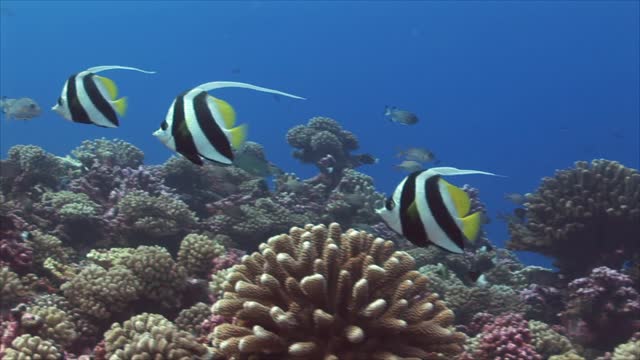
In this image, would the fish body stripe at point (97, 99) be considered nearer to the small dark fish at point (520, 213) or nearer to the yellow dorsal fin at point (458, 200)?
the yellow dorsal fin at point (458, 200)

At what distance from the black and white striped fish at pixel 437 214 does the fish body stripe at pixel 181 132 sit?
47.3 inches

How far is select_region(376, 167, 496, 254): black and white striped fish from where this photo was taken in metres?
2.65

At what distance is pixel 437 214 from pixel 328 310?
1101mm

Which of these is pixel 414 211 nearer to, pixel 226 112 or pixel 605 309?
pixel 226 112

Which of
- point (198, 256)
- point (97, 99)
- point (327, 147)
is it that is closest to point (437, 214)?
point (97, 99)

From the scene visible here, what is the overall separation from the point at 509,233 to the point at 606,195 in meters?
1.49

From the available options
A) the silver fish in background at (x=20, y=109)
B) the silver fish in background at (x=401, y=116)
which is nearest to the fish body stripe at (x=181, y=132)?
the silver fish in background at (x=20, y=109)

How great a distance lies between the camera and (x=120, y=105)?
3.99 metres

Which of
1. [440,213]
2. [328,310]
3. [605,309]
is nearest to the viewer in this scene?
[440,213]

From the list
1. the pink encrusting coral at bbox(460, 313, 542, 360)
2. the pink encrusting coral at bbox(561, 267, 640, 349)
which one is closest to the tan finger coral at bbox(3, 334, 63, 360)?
the pink encrusting coral at bbox(460, 313, 542, 360)

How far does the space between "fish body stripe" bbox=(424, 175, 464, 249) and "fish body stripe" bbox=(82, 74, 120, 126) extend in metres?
2.43

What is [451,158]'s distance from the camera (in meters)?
111

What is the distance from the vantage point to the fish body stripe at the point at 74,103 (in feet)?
12.9

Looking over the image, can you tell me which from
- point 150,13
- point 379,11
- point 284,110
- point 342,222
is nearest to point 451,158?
point 379,11
